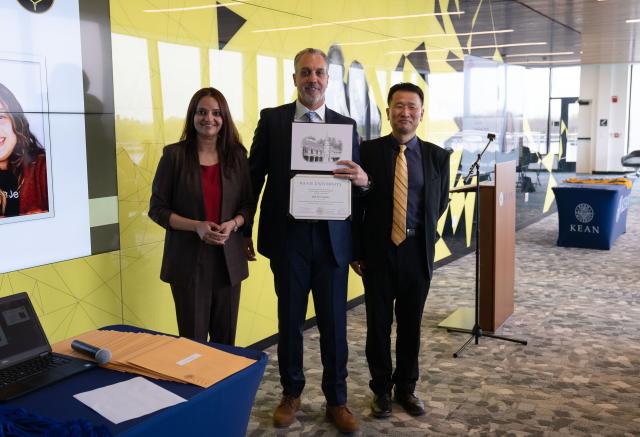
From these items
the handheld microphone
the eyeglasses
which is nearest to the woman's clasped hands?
the eyeglasses

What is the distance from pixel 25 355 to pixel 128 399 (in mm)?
430

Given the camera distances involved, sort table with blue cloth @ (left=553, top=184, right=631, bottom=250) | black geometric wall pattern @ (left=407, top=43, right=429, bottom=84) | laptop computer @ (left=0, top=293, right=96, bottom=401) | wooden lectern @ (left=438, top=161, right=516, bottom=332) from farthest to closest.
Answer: table with blue cloth @ (left=553, top=184, right=631, bottom=250)
black geometric wall pattern @ (left=407, top=43, right=429, bottom=84)
wooden lectern @ (left=438, top=161, right=516, bottom=332)
laptop computer @ (left=0, top=293, right=96, bottom=401)

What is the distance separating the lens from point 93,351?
1.87 metres

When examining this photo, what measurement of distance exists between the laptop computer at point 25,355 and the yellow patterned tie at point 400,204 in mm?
1823

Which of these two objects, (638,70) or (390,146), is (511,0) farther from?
(638,70)

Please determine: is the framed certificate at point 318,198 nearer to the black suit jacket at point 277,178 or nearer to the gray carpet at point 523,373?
the black suit jacket at point 277,178

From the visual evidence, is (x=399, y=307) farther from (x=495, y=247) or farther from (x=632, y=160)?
(x=632, y=160)

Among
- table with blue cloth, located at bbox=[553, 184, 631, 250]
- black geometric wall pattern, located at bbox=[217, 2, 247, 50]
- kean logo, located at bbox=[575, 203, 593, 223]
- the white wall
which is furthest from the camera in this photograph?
the white wall

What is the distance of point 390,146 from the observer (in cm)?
335

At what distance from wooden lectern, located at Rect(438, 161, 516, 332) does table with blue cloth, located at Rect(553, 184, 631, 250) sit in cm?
374

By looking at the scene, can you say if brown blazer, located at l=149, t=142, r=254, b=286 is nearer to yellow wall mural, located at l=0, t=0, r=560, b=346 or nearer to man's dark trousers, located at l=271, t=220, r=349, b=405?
man's dark trousers, located at l=271, t=220, r=349, b=405

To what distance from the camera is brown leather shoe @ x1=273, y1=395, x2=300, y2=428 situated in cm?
328

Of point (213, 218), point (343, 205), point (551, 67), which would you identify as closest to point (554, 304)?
point (343, 205)

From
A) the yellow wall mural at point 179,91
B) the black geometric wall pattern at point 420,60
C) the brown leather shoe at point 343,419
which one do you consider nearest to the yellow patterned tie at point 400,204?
the brown leather shoe at point 343,419
